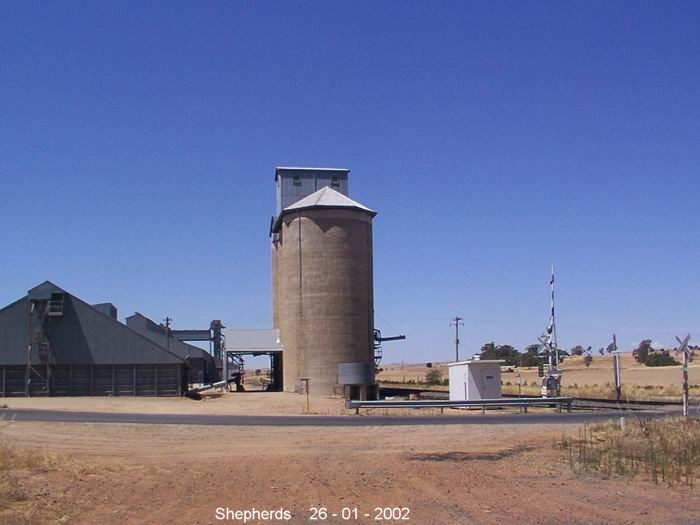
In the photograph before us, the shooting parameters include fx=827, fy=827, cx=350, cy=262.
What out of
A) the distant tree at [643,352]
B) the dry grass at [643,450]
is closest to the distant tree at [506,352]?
the distant tree at [643,352]

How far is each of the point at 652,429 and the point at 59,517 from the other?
1587 cm

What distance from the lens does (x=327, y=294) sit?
6150 cm

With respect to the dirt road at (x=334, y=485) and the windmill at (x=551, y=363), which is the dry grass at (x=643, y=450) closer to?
the dirt road at (x=334, y=485)

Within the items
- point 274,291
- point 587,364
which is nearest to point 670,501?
point 274,291

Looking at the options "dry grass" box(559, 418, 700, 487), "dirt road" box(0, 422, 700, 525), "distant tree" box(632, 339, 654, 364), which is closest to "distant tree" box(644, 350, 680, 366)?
"distant tree" box(632, 339, 654, 364)

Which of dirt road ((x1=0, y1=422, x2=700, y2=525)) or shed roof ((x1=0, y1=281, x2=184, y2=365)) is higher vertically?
shed roof ((x1=0, y1=281, x2=184, y2=365))

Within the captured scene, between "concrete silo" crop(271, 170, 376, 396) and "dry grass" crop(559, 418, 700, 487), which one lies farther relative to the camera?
"concrete silo" crop(271, 170, 376, 396)

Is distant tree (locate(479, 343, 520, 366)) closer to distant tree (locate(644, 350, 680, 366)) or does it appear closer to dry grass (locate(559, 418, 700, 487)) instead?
distant tree (locate(644, 350, 680, 366))

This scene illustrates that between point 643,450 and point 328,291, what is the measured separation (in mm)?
43587

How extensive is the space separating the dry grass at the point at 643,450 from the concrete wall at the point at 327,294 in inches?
1479

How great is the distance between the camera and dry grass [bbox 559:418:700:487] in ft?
52.2

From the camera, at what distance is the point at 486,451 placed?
798 inches

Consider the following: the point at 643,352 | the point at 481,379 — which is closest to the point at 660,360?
the point at 643,352

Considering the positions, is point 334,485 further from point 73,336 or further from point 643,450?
point 73,336
